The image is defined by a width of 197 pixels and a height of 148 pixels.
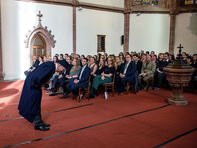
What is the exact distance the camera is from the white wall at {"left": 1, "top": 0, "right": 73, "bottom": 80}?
1039cm

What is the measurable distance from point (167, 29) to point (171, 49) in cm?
164

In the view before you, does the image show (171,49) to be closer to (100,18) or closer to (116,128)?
(100,18)

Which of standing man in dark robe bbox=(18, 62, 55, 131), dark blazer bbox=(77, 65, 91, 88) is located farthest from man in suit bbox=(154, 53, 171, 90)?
standing man in dark robe bbox=(18, 62, 55, 131)

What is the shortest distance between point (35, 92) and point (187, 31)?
13872mm

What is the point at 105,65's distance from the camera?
7141mm

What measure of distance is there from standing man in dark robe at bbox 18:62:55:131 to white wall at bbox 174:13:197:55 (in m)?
13.3

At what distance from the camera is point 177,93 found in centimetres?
537

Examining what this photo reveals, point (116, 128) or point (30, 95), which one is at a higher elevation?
point (30, 95)

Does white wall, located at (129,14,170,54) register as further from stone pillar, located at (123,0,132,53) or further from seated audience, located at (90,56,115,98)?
seated audience, located at (90,56,115,98)

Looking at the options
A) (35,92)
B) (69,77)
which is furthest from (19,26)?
(35,92)

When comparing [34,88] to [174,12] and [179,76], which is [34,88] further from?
[174,12]

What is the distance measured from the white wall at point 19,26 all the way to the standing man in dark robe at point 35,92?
7804 millimetres

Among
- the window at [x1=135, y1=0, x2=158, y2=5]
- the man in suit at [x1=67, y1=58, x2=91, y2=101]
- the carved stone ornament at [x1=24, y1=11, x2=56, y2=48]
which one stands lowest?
the man in suit at [x1=67, y1=58, x2=91, y2=101]

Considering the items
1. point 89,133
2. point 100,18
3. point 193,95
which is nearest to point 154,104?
point 193,95
